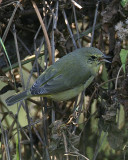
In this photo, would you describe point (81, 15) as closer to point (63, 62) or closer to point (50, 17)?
point (50, 17)

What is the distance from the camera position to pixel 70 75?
312 cm

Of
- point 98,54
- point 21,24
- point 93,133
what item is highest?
point 21,24

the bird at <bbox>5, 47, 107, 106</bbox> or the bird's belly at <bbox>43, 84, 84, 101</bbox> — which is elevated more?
the bird at <bbox>5, 47, 107, 106</bbox>

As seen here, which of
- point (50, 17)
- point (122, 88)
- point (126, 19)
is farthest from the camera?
point (50, 17)

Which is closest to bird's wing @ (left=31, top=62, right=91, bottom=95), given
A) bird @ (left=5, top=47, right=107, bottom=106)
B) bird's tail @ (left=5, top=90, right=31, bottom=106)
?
bird @ (left=5, top=47, right=107, bottom=106)

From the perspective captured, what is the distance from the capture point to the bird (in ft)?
9.96

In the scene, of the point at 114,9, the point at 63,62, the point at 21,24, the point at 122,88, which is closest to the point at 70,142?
the point at 122,88

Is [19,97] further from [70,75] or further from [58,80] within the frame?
[70,75]

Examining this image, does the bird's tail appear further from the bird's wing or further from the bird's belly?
the bird's belly

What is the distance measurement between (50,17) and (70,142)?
1.38 m

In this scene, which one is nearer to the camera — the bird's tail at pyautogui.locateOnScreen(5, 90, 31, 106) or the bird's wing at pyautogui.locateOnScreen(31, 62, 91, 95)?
the bird's tail at pyautogui.locateOnScreen(5, 90, 31, 106)

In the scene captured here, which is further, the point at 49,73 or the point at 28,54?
the point at 28,54

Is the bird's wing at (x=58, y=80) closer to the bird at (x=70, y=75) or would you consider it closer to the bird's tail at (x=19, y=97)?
the bird at (x=70, y=75)

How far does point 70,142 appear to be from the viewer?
2486 millimetres
